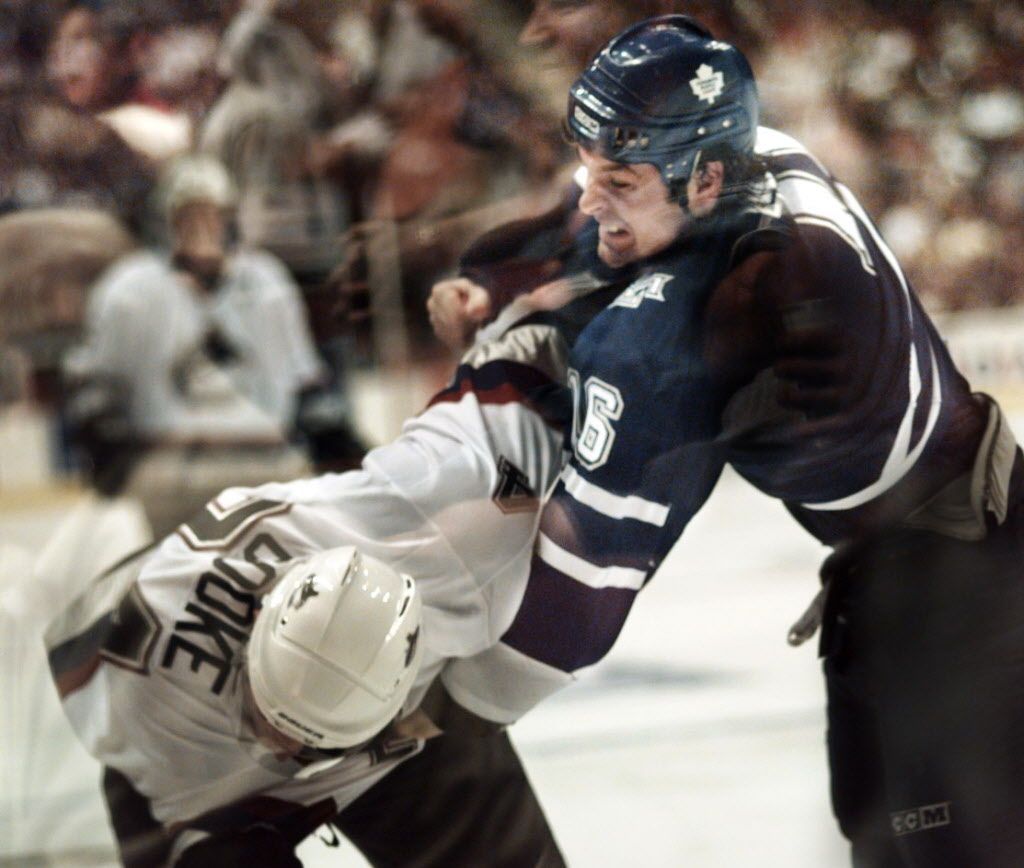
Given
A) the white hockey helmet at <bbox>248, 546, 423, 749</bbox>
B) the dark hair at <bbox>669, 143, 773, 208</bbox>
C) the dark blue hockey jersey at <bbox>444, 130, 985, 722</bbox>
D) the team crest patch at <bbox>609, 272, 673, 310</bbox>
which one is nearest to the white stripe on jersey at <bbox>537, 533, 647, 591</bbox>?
the dark blue hockey jersey at <bbox>444, 130, 985, 722</bbox>

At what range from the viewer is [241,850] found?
133cm

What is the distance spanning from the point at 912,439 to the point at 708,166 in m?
0.37

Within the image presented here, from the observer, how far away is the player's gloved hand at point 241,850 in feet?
4.35

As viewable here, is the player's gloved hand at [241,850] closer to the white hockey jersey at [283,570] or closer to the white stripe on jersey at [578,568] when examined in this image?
the white hockey jersey at [283,570]

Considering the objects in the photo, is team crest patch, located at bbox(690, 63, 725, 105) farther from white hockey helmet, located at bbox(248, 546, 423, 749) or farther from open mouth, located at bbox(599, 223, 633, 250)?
white hockey helmet, located at bbox(248, 546, 423, 749)

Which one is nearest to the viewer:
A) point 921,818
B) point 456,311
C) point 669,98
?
point 669,98

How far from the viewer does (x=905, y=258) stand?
1.35 metres

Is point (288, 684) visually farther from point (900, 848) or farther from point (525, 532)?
point (900, 848)

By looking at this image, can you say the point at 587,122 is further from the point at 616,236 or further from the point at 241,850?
the point at 241,850

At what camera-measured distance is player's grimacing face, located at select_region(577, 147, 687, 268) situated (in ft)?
4.06

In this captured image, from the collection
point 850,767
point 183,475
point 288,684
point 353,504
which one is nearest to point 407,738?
point 288,684

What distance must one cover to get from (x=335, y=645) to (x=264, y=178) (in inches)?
19.0

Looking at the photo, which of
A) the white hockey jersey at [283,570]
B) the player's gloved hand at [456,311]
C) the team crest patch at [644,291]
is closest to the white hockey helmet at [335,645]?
the white hockey jersey at [283,570]

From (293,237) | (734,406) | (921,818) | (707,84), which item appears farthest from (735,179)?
(921,818)
